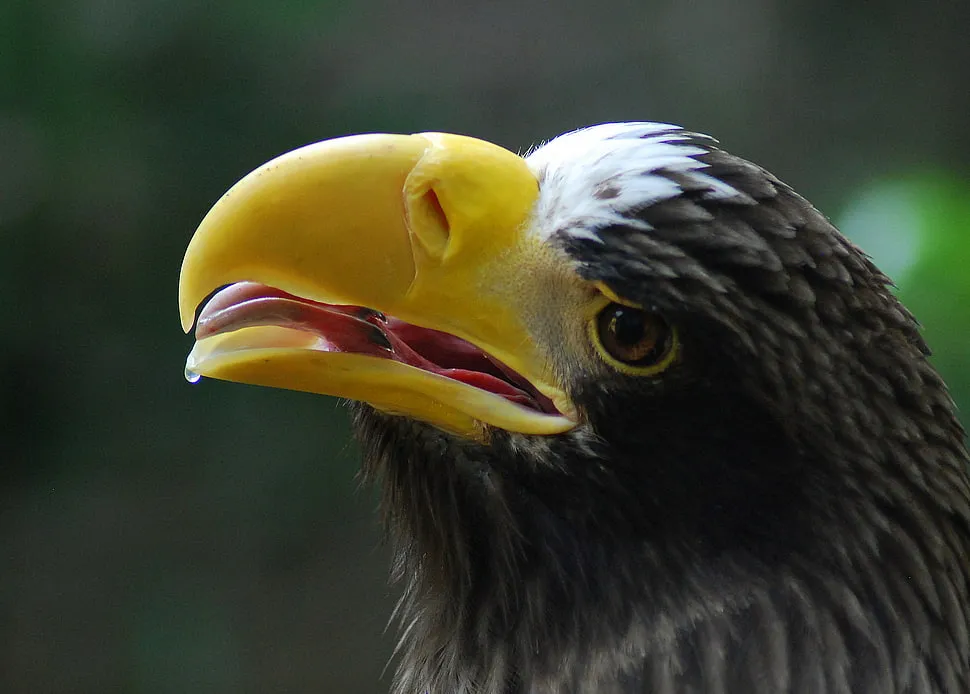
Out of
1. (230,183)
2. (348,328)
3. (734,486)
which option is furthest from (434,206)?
(230,183)

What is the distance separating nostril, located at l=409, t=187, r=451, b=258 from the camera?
1.44 meters

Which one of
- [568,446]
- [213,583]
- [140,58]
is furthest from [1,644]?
[568,446]

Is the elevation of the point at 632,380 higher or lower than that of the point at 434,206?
lower

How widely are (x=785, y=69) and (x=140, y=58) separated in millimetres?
2878

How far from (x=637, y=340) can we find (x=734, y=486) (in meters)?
0.24

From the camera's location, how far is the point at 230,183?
408 centimetres

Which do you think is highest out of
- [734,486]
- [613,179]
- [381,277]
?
[613,179]

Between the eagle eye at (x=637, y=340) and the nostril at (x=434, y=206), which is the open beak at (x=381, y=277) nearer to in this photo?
the nostril at (x=434, y=206)

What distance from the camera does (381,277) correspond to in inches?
57.4

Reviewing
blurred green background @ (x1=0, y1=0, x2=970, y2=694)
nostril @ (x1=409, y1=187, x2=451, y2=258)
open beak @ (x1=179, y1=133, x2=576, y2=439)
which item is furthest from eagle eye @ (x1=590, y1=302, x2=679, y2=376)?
blurred green background @ (x1=0, y1=0, x2=970, y2=694)

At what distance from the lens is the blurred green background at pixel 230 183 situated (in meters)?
3.96

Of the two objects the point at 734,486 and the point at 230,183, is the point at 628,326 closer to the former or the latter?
the point at 734,486

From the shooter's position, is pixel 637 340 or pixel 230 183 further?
pixel 230 183

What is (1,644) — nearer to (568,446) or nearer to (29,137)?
(29,137)
